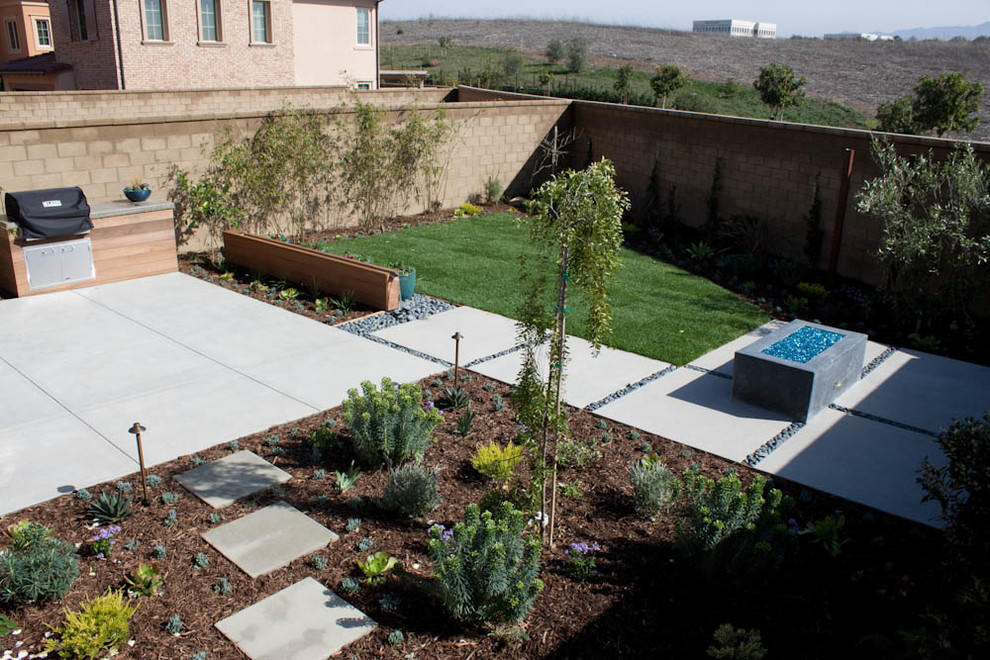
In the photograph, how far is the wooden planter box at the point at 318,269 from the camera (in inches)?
379

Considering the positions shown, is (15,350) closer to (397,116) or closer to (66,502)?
(66,502)

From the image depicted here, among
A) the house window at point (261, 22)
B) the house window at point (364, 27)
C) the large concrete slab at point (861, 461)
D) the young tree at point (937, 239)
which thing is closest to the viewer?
the large concrete slab at point (861, 461)

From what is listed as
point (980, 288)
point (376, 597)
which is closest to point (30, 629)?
point (376, 597)

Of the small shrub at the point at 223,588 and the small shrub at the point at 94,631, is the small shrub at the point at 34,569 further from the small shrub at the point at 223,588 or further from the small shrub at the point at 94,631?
the small shrub at the point at 223,588

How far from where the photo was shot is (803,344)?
25.4 ft

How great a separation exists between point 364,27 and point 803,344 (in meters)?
26.4

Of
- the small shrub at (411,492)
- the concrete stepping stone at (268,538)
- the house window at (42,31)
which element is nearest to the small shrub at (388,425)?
the small shrub at (411,492)

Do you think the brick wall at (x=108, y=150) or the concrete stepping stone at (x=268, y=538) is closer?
the concrete stepping stone at (x=268, y=538)

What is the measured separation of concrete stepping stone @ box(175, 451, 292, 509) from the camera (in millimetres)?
5547

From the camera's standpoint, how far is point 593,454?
20.6 ft

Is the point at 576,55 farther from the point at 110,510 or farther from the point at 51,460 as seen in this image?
the point at 110,510

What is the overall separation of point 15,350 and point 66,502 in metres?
3.44

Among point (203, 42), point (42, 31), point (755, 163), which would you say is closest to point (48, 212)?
point (755, 163)

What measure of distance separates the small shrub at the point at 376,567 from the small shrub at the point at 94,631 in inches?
49.0
